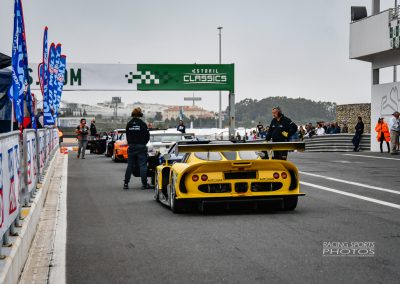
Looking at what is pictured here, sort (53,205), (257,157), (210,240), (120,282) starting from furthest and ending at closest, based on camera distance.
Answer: (53,205), (257,157), (210,240), (120,282)

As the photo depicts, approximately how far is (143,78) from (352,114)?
500 inches

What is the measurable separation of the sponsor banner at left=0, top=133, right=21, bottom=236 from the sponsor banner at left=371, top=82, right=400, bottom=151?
1035 inches

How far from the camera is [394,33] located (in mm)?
30188

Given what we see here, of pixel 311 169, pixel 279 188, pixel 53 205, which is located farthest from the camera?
pixel 311 169

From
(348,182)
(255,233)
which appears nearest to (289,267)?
(255,233)

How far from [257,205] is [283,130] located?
5681mm

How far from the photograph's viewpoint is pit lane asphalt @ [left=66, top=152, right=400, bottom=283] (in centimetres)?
614

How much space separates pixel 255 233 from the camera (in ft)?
27.6

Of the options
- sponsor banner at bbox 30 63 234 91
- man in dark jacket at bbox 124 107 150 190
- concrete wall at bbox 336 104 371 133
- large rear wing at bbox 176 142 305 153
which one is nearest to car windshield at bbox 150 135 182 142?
man in dark jacket at bbox 124 107 150 190

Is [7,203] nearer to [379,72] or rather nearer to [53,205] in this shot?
[53,205]

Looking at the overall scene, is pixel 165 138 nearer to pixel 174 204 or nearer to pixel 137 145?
pixel 137 145

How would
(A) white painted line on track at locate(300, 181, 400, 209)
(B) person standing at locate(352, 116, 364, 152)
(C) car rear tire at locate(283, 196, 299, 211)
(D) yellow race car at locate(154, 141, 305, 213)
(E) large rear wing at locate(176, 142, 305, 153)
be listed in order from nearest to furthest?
(E) large rear wing at locate(176, 142, 305, 153)
(D) yellow race car at locate(154, 141, 305, 213)
(C) car rear tire at locate(283, 196, 299, 211)
(A) white painted line on track at locate(300, 181, 400, 209)
(B) person standing at locate(352, 116, 364, 152)

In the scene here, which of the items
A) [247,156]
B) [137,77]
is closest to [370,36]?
[137,77]

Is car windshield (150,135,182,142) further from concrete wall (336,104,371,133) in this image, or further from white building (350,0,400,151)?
concrete wall (336,104,371,133)
